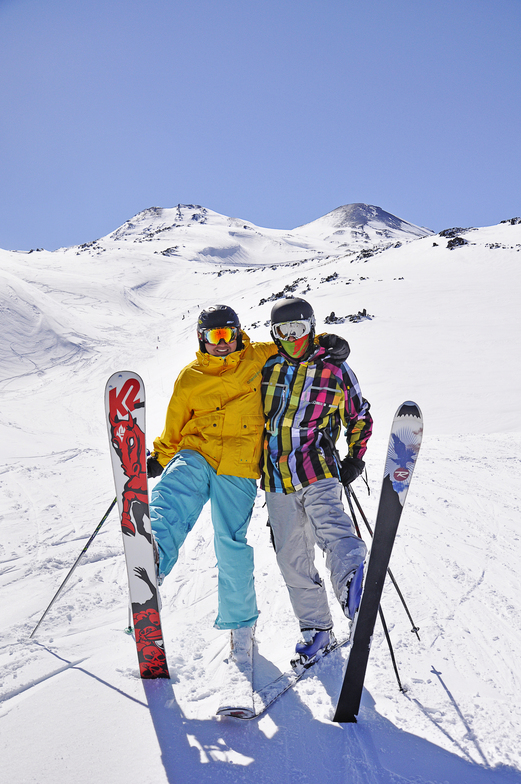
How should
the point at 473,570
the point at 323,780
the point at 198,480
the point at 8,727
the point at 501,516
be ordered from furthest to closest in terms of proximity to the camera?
the point at 501,516
the point at 473,570
the point at 198,480
the point at 8,727
the point at 323,780

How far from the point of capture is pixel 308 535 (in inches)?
102

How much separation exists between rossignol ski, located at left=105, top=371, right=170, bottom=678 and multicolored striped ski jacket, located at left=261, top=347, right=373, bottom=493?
2.58 feet

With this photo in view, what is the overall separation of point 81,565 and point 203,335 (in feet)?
7.26

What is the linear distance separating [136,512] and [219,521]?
561 millimetres

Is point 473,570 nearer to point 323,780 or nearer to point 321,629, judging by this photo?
point 321,629

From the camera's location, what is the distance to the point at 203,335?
287 cm

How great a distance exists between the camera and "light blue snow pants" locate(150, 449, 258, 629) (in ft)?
8.02

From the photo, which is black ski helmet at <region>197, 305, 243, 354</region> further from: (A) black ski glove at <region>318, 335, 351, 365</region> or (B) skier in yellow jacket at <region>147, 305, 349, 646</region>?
(A) black ski glove at <region>318, 335, 351, 365</region>

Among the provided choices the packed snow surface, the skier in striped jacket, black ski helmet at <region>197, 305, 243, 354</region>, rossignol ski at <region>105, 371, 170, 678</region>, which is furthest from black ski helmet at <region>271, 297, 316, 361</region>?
the packed snow surface

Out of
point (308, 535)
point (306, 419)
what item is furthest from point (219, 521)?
point (306, 419)

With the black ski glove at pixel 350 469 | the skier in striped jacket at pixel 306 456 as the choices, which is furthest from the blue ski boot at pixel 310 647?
the black ski glove at pixel 350 469

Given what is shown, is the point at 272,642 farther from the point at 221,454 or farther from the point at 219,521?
the point at 221,454

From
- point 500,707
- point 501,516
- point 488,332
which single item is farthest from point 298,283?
point 500,707

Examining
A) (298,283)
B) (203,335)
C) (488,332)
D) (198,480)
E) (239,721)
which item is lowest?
(239,721)
